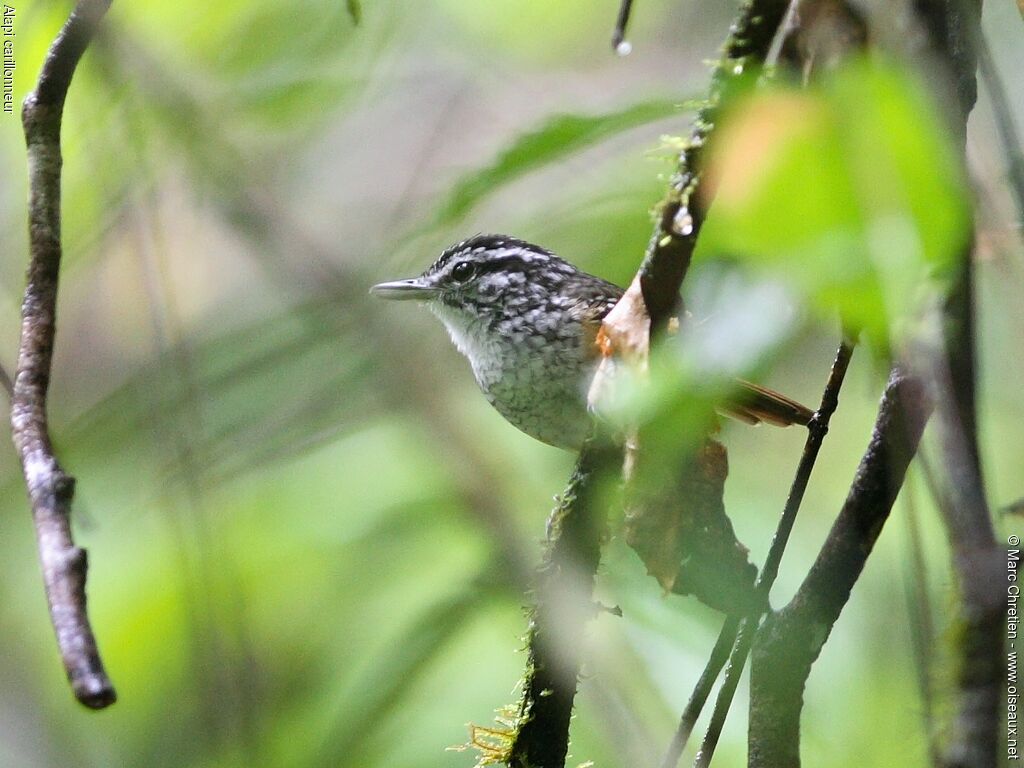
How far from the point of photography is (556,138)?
186cm

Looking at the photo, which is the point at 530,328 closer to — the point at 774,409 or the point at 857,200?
the point at 774,409

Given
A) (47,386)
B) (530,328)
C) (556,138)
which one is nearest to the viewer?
(47,386)

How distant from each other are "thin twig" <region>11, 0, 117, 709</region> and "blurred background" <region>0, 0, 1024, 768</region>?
Answer: 1.02 metres

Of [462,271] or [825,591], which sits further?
[462,271]

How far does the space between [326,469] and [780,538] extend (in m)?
3.13

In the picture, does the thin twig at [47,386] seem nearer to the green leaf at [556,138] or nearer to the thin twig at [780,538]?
the green leaf at [556,138]

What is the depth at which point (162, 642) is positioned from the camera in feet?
13.0

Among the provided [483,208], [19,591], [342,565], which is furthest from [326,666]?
[483,208]

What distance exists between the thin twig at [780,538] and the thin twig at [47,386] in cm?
115

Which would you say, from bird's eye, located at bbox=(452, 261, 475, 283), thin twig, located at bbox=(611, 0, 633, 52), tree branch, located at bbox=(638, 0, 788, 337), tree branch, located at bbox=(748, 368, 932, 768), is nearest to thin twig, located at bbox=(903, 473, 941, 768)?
tree branch, located at bbox=(748, 368, 932, 768)

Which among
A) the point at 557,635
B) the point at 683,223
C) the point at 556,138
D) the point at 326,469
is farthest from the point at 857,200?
the point at 326,469

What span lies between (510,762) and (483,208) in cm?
316

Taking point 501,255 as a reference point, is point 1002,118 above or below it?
above

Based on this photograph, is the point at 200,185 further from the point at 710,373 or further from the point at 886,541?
the point at 710,373
